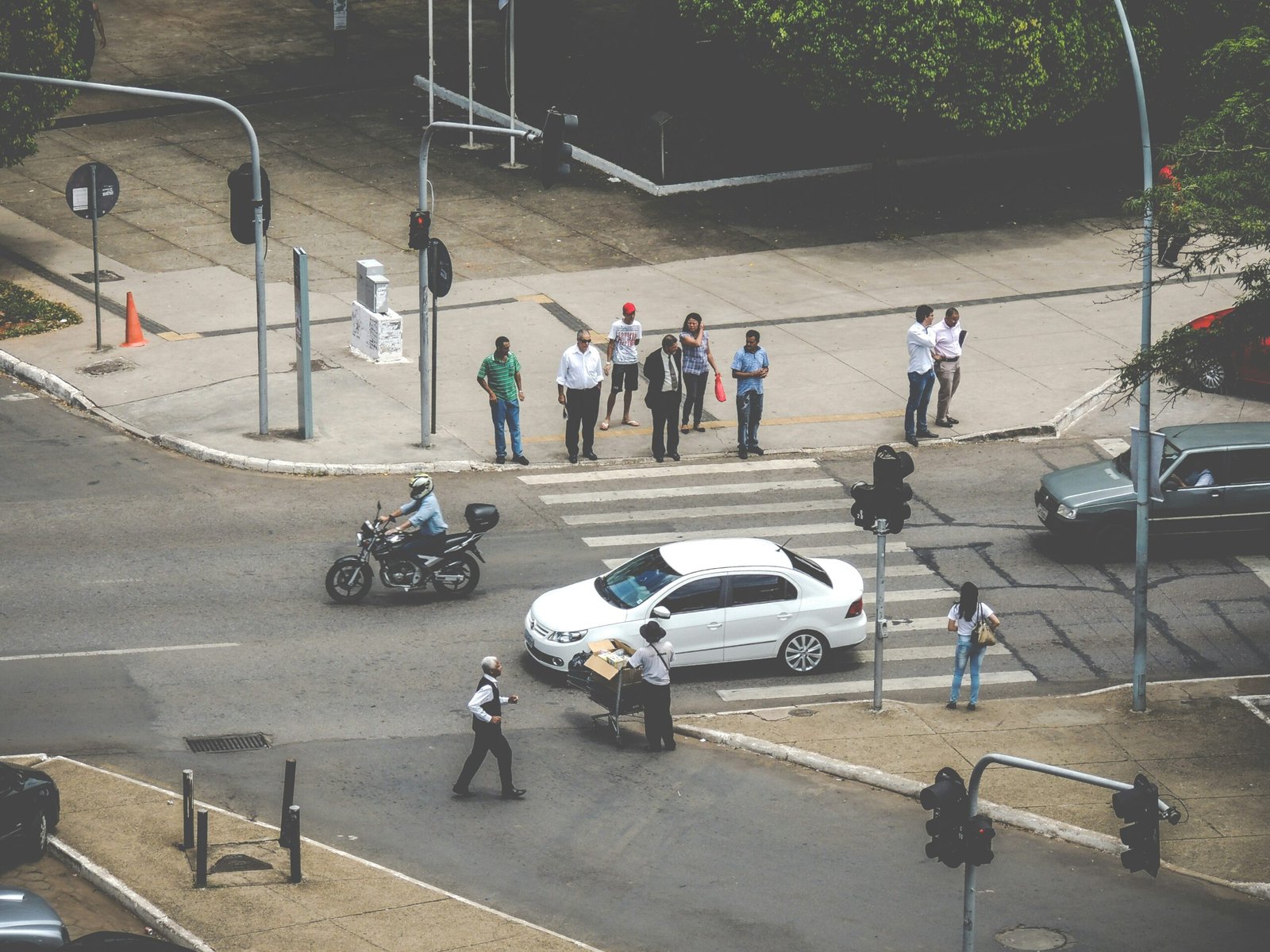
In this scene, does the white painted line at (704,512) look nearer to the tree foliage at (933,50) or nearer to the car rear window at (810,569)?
the car rear window at (810,569)

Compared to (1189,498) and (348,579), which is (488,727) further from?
(1189,498)

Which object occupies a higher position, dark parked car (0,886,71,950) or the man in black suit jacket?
the man in black suit jacket

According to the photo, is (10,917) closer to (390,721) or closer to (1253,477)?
(390,721)

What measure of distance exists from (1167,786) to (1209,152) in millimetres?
6924

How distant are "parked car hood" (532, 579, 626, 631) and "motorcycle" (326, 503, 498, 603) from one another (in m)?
1.48

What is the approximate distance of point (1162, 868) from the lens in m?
17.0

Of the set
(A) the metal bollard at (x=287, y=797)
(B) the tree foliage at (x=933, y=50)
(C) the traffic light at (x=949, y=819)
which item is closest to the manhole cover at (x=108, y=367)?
(B) the tree foliage at (x=933, y=50)

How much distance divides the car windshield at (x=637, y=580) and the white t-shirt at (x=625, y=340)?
22.1 ft

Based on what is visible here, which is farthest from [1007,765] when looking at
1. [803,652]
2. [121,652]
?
[121,652]

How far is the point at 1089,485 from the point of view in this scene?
23.5 metres

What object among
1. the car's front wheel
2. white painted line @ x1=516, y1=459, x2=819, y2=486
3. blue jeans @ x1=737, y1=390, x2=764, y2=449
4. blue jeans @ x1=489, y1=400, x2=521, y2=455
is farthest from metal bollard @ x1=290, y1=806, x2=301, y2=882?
blue jeans @ x1=737, y1=390, x2=764, y2=449

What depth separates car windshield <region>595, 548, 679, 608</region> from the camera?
20.2 metres

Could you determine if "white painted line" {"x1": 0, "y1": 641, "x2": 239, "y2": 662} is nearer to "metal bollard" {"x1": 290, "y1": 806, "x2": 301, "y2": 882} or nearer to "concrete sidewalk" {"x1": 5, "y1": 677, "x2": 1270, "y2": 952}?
"concrete sidewalk" {"x1": 5, "y1": 677, "x2": 1270, "y2": 952}

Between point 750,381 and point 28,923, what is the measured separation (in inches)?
583
